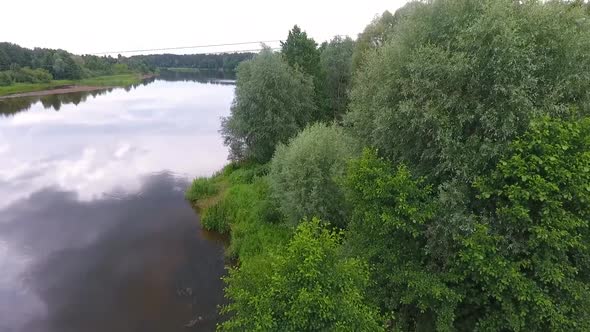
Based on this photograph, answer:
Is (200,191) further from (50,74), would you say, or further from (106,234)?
(50,74)

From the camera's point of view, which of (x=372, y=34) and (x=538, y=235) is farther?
(x=372, y=34)

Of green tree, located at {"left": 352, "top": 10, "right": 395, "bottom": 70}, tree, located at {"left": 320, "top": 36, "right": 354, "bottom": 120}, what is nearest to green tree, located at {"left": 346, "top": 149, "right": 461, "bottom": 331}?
green tree, located at {"left": 352, "top": 10, "right": 395, "bottom": 70}

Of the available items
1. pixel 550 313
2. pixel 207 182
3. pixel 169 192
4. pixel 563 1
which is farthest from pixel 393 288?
pixel 169 192

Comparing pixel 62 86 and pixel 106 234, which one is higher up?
pixel 62 86

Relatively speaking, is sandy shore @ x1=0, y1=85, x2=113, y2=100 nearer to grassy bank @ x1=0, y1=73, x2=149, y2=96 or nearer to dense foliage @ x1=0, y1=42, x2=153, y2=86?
grassy bank @ x1=0, y1=73, x2=149, y2=96

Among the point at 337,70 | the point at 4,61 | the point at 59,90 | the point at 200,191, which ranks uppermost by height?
the point at 4,61

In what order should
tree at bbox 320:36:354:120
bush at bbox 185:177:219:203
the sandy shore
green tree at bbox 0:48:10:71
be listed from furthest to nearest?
green tree at bbox 0:48:10:71 → the sandy shore → tree at bbox 320:36:354:120 → bush at bbox 185:177:219:203

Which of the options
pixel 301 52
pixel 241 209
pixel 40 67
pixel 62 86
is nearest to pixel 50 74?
pixel 62 86
